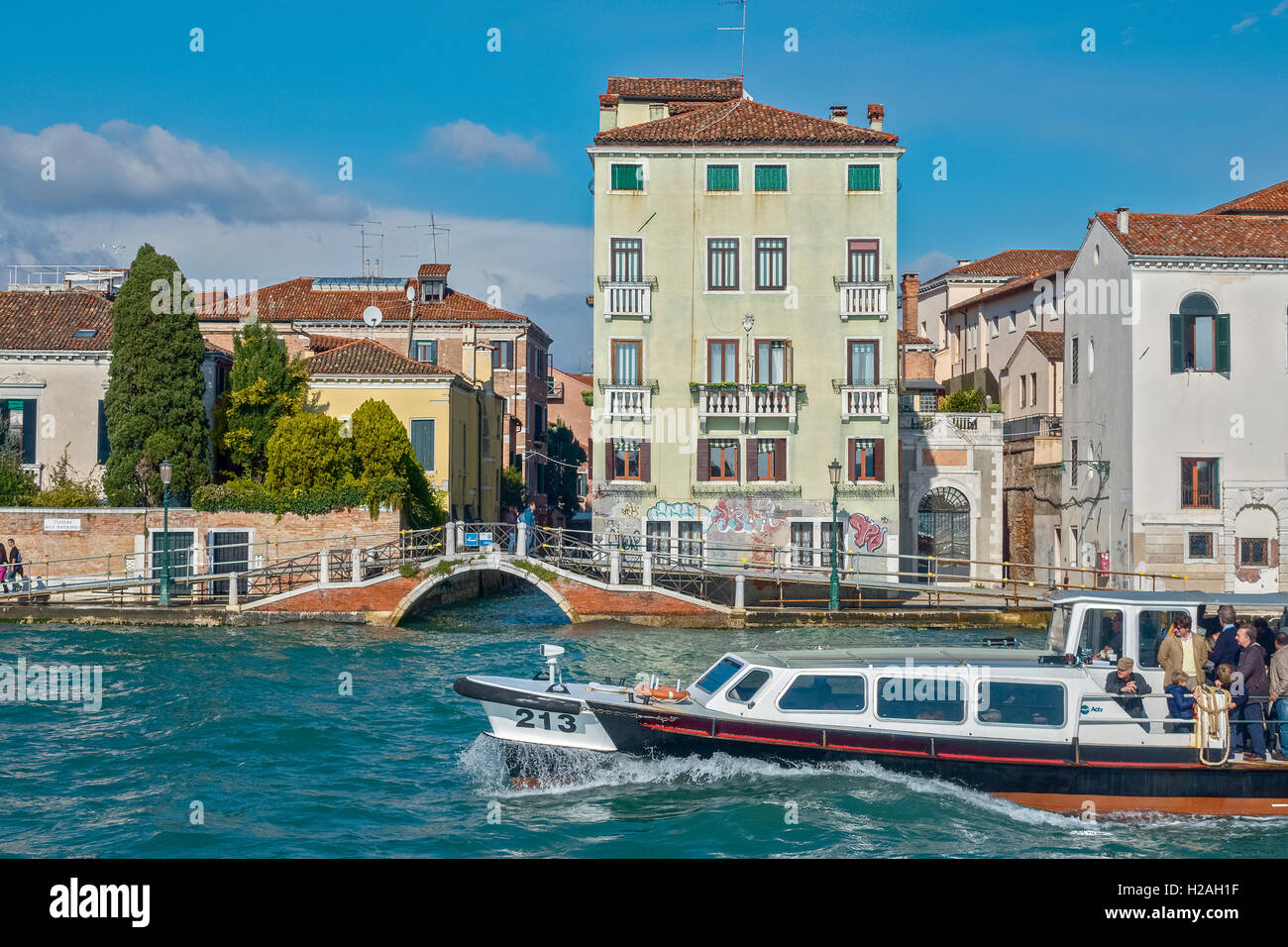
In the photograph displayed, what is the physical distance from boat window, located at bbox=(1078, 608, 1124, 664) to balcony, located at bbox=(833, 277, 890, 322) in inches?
803

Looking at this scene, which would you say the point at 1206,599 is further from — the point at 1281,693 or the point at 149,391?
the point at 149,391

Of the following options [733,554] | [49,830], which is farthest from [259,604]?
[49,830]

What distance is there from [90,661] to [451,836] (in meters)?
13.3

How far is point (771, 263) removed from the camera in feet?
115

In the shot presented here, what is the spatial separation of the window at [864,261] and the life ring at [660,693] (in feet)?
73.7

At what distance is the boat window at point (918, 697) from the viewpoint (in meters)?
14.0

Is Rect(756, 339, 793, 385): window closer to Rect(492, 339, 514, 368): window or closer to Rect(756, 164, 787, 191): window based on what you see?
Rect(756, 164, 787, 191): window

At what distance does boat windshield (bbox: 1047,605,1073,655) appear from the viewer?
51.3 ft

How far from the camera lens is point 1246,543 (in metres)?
31.8

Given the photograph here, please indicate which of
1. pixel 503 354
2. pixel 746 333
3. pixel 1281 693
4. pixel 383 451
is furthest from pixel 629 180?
pixel 1281 693

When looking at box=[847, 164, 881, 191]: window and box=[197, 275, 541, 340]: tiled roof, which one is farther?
box=[197, 275, 541, 340]: tiled roof

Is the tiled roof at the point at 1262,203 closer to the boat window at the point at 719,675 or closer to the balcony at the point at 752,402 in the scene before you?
the balcony at the point at 752,402

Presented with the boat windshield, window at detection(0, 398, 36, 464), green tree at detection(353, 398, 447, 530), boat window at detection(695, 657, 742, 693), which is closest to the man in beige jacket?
the boat windshield

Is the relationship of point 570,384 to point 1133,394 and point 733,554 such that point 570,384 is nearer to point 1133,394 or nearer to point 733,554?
point 733,554
